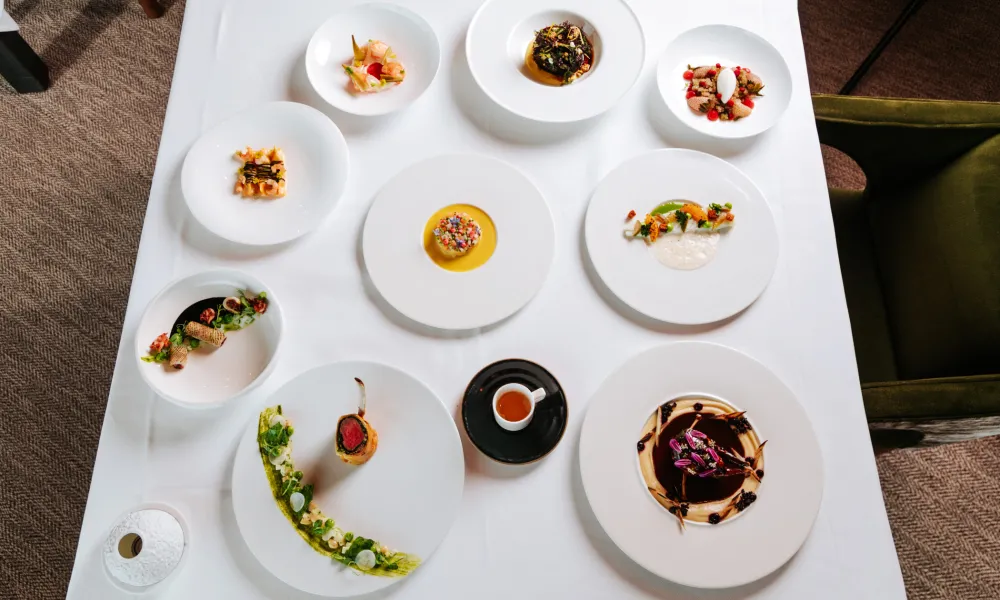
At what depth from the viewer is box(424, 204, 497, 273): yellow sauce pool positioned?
3.76 feet

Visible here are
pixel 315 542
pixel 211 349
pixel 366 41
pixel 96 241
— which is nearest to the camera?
pixel 315 542

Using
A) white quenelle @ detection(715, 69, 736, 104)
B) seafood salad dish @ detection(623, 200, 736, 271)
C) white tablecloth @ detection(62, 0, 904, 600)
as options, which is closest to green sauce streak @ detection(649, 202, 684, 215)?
seafood salad dish @ detection(623, 200, 736, 271)

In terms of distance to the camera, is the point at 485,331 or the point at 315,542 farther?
the point at 485,331

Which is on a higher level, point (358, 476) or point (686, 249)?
point (686, 249)

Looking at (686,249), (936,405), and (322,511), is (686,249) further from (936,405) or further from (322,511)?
(322,511)

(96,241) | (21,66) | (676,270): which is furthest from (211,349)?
(21,66)

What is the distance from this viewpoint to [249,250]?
3.84 feet

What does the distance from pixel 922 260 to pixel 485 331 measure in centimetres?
100

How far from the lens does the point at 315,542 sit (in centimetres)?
100

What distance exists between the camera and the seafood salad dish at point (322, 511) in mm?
987

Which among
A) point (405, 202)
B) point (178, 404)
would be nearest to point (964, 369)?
point (405, 202)

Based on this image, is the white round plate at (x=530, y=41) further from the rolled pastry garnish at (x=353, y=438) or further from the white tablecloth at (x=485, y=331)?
the rolled pastry garnish at (x=353, y=438)

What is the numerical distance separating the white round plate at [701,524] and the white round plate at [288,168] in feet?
2.11

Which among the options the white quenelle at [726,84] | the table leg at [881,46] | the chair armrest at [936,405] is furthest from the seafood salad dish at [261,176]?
the table leg at [881,46]
